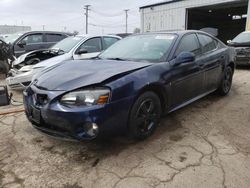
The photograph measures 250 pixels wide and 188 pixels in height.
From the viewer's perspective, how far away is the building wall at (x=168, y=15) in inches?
764

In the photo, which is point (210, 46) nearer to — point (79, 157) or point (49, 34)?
point (79, 157)

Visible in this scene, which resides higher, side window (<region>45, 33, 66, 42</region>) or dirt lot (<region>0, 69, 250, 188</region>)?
side window (<region>45, 33, 66, 42</region>)

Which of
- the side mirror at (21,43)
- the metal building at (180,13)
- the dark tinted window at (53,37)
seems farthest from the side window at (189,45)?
the metal building at (180,13)

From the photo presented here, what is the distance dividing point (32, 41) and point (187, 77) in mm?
6943

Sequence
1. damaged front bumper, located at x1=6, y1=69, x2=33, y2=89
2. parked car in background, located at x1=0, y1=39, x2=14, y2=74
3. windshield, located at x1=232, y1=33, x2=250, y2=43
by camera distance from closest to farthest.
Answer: damaged front bumper, located at x1=6, y1=69, x2=33, y2=89 → parked car in background, located at x1=0, y1=39, x2=14, y2=74 → windshield, located at x1=232, y1=33, x2=250, y2=43

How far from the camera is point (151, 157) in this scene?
2934 mm

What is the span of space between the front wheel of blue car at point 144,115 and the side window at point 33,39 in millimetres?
7078

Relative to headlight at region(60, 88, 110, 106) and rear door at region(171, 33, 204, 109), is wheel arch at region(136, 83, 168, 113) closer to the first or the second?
rear door at region(171, 33, 204, 109)

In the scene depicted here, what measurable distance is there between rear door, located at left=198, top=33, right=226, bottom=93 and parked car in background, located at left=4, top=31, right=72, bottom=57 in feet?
20.5

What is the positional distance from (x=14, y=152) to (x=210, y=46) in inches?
149

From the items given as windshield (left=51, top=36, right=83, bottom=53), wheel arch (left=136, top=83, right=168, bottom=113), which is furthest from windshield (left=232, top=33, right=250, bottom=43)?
wheel arch (left=136, top=83, right=168, bottom=113)

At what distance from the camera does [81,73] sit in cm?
309

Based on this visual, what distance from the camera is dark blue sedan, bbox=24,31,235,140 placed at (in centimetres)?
270

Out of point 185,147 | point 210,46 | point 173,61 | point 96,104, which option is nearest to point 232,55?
point 210,46
